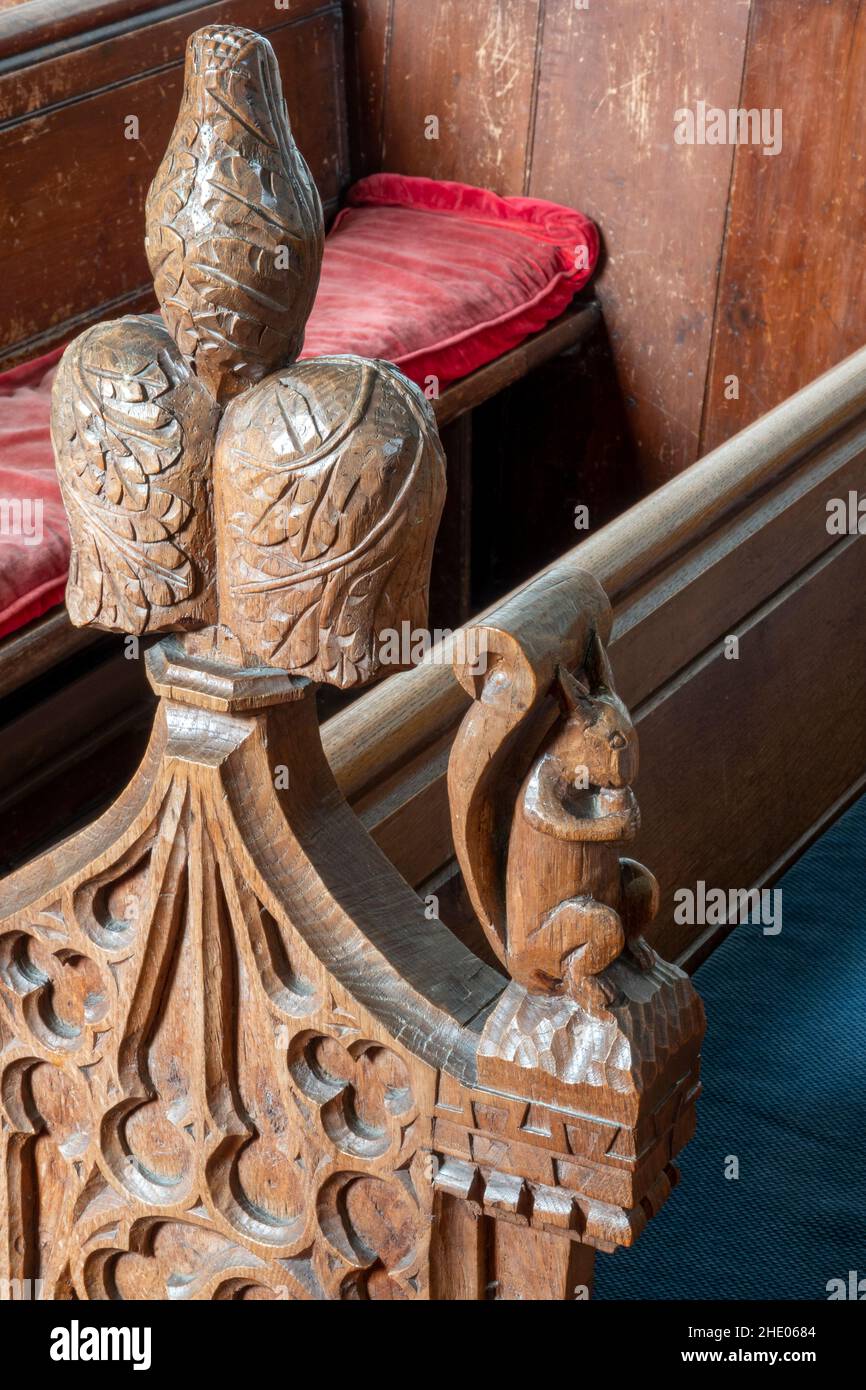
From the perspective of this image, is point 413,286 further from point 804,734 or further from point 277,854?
point 277,854

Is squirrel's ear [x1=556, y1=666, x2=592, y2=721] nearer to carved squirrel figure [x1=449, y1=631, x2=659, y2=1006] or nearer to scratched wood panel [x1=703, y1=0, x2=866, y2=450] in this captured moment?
carved squirrel figure [x1=449, y1=631, x2=659, y2=1006]

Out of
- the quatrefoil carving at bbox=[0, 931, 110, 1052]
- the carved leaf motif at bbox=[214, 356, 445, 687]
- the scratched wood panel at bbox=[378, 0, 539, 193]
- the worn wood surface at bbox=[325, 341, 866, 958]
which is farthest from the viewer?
the scratched wood panel at bbox=[378, 0, 539, 193]

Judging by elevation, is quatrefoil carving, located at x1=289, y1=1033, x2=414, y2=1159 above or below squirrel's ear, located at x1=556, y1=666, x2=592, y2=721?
below

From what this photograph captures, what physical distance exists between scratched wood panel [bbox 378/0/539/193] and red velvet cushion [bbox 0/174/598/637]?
0.16 ft

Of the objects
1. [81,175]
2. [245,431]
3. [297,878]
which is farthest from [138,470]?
[81,175]

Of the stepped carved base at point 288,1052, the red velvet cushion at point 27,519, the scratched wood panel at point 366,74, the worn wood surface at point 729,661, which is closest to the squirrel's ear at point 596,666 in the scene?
the stepped carved base at point 288,1052

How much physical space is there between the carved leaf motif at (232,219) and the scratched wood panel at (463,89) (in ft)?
6.84

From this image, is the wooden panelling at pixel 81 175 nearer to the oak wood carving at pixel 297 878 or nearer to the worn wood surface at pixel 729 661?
the worn wood surface at pixel 729 661

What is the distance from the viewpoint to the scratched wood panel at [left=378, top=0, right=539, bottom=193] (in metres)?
2.61

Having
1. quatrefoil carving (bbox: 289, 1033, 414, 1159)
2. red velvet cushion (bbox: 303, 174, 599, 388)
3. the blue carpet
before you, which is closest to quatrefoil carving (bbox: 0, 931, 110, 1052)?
quatrefoil carving (bbox: 289, 1033, 414, 1159)

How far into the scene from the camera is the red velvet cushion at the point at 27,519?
5.67 ft

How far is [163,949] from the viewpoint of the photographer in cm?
75
